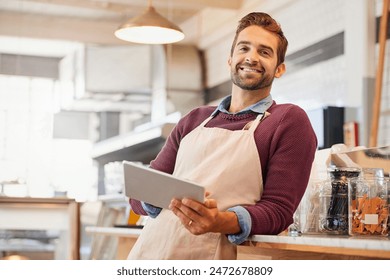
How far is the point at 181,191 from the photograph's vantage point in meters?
1.30

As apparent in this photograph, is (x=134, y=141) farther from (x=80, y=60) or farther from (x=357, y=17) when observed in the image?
(x=357, y=17)

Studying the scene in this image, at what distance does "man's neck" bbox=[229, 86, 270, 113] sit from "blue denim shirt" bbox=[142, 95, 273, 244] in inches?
0.5

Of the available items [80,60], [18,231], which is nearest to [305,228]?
[18,231]

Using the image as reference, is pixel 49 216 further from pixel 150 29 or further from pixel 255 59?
pixel 255 59

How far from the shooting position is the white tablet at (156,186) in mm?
1273

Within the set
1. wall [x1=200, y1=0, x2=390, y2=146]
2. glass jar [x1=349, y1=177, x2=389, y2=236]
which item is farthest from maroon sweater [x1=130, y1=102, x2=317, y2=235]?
wall [x1=200, y1=0, x2=390, y2=146]

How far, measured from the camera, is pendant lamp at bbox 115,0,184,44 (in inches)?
129

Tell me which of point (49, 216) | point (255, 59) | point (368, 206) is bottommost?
point (49, 216)

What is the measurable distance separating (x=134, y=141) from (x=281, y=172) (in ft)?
10.7

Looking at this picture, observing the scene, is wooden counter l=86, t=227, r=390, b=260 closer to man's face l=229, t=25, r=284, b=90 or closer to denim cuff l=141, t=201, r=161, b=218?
denim cuff l=141, t=201, r=161, b=218

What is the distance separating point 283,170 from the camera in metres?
1.42

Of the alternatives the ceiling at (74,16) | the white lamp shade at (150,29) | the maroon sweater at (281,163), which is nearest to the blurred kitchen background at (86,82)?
the ceiling at (74,16)

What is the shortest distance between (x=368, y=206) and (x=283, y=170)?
17cm

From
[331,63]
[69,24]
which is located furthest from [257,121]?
[69,24]
